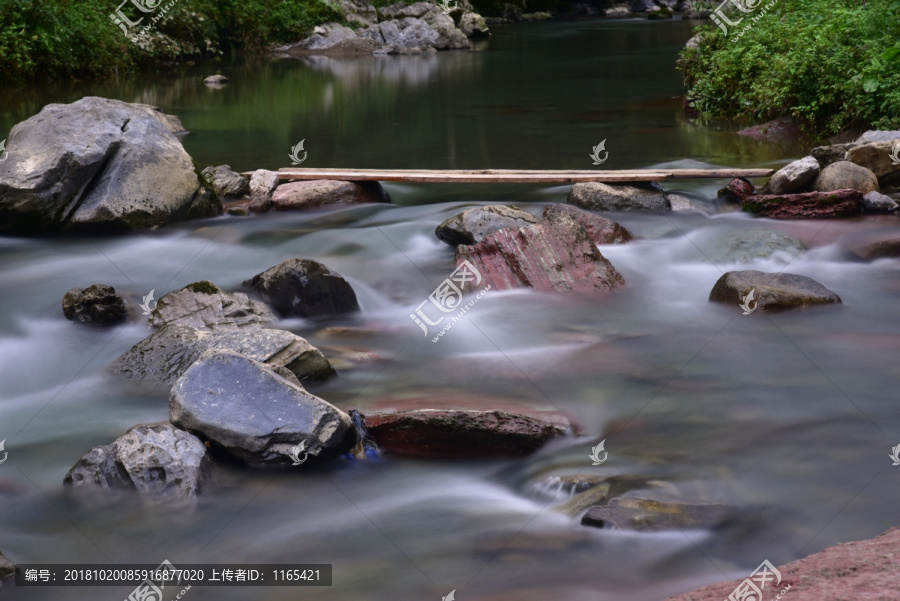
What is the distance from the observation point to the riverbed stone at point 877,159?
8406mm

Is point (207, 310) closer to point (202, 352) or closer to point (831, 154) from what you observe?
point (202, 352)

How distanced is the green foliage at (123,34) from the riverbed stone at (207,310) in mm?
13494

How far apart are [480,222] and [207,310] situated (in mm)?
2633

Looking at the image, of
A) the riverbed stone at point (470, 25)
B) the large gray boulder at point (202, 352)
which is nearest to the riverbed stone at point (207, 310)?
the large gray boulder at point (202, 352)

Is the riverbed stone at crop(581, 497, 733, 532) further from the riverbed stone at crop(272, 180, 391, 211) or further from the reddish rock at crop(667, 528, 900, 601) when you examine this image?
the riverbed stone at crop(272, 180, 391, 211)

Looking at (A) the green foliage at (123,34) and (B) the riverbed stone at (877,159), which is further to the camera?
(A) the green foliage at (123,34)

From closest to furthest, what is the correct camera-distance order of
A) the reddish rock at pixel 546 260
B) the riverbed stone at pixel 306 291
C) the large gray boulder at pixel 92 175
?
the riverbed stone at pixel 306 291 → the reddish rock at pixel 546 260 → the large gray boulder at pixel 92 175

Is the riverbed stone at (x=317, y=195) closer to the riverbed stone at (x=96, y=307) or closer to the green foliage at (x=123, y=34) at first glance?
the riverbed stone at (x=96, y=307)

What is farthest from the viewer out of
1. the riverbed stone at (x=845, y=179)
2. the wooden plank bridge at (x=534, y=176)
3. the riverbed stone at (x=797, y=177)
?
the wooden plank bridge at (x=534, y=176)

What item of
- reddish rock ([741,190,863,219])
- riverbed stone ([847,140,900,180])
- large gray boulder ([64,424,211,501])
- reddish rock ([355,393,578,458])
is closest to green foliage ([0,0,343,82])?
reddish rock ([741,190,863,219])

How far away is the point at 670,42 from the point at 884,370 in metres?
23.4

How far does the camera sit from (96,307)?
20.1ft

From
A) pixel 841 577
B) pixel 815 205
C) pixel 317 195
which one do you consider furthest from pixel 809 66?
pixel 841 577

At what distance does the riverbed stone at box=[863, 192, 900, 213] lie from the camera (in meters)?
7.96
